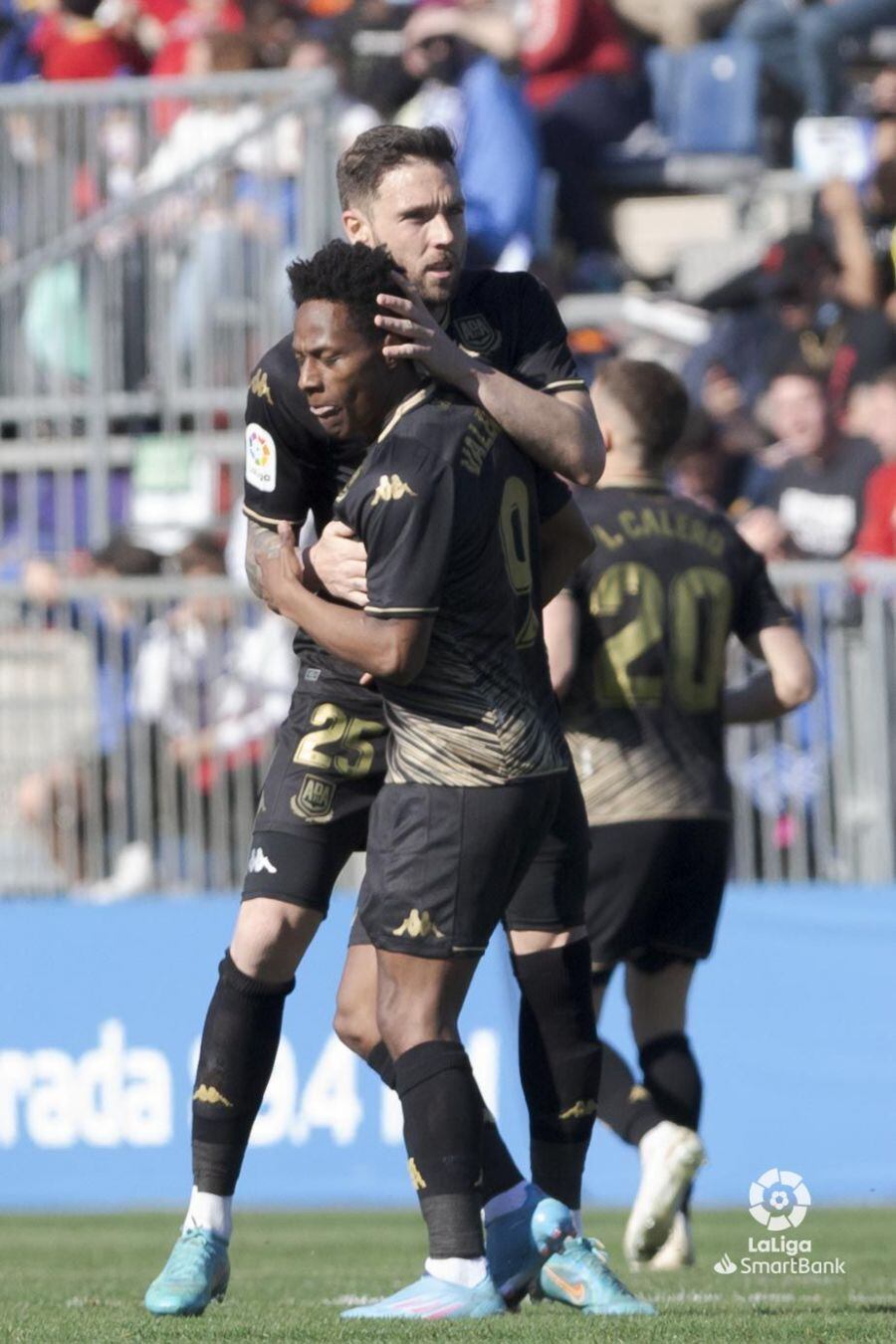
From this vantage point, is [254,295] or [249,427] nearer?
[249,427]

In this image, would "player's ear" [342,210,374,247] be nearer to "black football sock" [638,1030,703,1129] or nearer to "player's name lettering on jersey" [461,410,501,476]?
"player's name lettering on jersey" [461,410,501,476]

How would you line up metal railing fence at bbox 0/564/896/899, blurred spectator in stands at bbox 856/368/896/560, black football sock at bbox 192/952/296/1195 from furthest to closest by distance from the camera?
blurred spectator in stands at bbox 856/368/896/560, metal railing fence at bbox 0/564/896/899, black football sock at bbox 192/952/296/1195

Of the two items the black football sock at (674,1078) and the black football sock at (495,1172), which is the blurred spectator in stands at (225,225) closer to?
the black football sock at (674,1078)

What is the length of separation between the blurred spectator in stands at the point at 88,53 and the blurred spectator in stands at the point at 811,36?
3.95 metres

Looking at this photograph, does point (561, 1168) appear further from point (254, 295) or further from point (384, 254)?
point (254, 295)

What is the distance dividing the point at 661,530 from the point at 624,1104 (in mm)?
1624

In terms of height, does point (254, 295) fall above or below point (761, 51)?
below

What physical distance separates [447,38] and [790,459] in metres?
4.46

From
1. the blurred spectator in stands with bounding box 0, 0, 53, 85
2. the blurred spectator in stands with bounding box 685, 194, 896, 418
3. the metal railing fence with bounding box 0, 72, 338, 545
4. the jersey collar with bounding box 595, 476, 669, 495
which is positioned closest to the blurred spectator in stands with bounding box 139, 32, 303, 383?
the metal railing fence with bounding box 0, 72, 338, 545

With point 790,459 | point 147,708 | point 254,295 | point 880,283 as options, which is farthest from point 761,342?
point 147,708

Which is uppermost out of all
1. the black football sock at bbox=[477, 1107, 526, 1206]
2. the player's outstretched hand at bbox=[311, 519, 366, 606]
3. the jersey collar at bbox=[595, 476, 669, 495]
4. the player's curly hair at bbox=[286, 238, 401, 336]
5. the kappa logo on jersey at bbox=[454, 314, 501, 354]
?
the player's curly hair at bbox=[286, 238, 401, 336]

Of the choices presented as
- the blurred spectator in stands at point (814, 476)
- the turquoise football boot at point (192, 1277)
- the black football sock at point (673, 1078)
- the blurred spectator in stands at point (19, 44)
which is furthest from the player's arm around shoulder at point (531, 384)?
the blurred spectator in stands at point (19, 44)

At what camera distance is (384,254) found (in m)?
4.98

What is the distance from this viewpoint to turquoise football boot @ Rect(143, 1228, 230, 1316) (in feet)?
17.1
